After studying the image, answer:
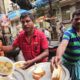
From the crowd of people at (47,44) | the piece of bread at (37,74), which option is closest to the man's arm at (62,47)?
the crowd of people at (47,44)

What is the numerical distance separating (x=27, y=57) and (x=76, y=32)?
2.17ft

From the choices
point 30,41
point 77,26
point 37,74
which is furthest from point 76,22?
point 37,74

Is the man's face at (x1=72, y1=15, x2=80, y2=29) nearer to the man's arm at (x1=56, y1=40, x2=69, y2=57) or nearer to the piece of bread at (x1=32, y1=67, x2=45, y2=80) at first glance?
the man's arm at (x1=56, y1=40, x2=69, y2=57)

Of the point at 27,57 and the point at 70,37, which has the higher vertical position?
the point at 70,37

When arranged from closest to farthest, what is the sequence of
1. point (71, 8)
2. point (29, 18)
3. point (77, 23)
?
point (77, 23), point (29, 18), point (71, 8)

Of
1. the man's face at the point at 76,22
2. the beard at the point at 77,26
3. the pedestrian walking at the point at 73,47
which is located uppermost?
the man's face at the point at 76,22

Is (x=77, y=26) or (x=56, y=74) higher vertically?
(x=77, y=26)

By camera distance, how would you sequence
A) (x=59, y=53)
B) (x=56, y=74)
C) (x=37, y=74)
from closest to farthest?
(x=56, y=74)
(x=37, y=74)
(x=59, y=53)

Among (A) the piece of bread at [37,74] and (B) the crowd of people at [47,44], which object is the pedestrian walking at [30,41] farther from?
(A) the piece of bread at [37,74]

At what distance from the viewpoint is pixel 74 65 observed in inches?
118

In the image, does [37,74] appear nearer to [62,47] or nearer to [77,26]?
[62,47]

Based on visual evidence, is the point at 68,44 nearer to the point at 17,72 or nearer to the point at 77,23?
the point at 77,23

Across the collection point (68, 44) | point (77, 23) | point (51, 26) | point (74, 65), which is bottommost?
point (51, 26)

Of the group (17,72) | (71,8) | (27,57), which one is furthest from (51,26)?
(17,72)
